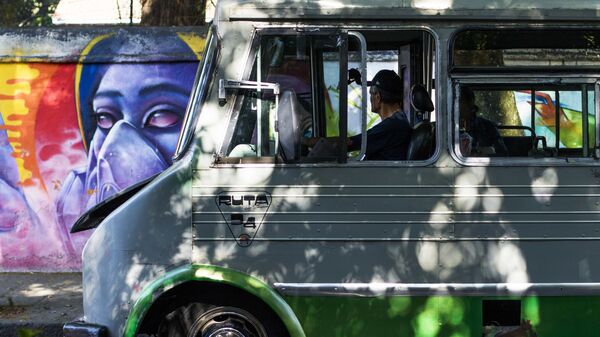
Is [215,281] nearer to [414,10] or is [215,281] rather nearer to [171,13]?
[414,10]

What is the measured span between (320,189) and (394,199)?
0.45 m

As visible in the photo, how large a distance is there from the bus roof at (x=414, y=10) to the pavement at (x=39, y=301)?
3234 mm

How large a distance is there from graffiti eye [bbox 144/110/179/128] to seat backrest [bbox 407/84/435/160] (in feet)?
13.6

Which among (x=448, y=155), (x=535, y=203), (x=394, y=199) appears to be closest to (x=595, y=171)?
(x=535, y=203)

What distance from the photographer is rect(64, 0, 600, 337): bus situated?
16.7 ft

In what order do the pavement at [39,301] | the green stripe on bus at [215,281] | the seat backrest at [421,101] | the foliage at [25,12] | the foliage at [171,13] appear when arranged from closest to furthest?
the green stripe on bus at [215,281], the seat backrest at [421,101], the pavement at [39,301], the foliage at [171,13], the foliage at [25,12]

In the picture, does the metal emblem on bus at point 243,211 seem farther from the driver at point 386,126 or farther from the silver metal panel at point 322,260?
the driver at point 386,126

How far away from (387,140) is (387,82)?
0.47 meters

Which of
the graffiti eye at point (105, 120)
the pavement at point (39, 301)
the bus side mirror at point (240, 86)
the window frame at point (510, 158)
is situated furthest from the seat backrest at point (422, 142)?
the graffiti eye at point (105, 120)

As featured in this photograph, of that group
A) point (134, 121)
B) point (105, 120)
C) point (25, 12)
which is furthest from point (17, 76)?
point (25, 12)

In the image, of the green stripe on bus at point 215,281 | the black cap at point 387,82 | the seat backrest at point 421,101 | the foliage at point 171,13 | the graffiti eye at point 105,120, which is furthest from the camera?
the foliage at point 171,13

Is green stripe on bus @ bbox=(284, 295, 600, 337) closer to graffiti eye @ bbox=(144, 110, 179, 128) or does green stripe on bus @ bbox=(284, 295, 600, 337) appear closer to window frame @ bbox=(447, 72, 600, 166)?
window frame @ bbox=(447, 72, 600, 166)

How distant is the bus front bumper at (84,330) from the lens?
16.8 ft

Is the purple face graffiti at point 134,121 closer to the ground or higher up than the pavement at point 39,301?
higher up
